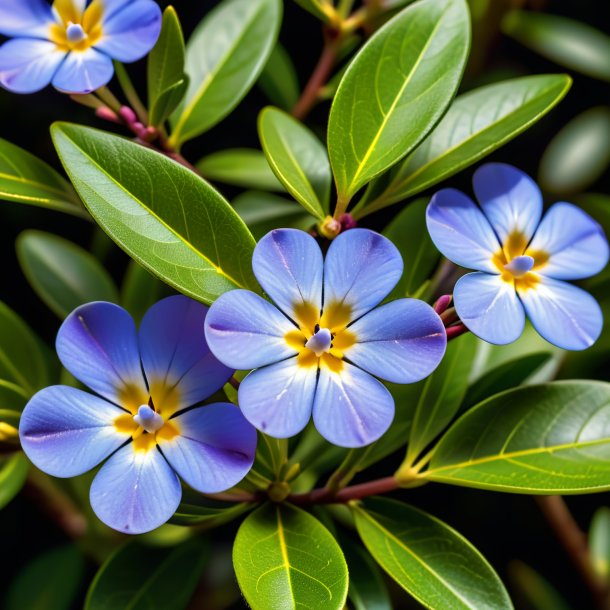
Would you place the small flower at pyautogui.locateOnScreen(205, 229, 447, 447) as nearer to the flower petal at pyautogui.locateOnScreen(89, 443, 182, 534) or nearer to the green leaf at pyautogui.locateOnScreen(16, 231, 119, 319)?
the flower petal at pyautogui.locateOnScreen(89, 443, 182, 534)

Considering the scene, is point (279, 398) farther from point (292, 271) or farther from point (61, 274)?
point (61, 274)

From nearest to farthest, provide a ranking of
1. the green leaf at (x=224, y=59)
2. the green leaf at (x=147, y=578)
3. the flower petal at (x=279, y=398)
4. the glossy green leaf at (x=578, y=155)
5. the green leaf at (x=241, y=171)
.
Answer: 1. the flower petal at (x=279, y=398)
2. the green leaf at (x=147, y=578)
3. the green leaf at (x=224, y=59)
4. the green leaf at (x=241, y=171)
5. the glossy green leaf at (x=578, y=155)

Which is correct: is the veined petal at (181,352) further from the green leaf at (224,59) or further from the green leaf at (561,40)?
the green leaf at (561,40)

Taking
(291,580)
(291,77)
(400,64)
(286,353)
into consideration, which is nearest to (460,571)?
(291,580)

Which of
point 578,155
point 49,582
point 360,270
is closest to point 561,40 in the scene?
point 578,155

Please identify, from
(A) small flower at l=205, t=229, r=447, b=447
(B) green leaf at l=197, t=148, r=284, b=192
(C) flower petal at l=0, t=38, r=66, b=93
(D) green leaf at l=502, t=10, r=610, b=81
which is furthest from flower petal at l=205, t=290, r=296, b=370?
(D) green leaf at l=502, t=10, r=610, b=81

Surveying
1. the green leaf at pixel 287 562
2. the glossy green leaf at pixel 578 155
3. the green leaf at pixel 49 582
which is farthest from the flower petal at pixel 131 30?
the glossy green leaf at pixel 578 155
